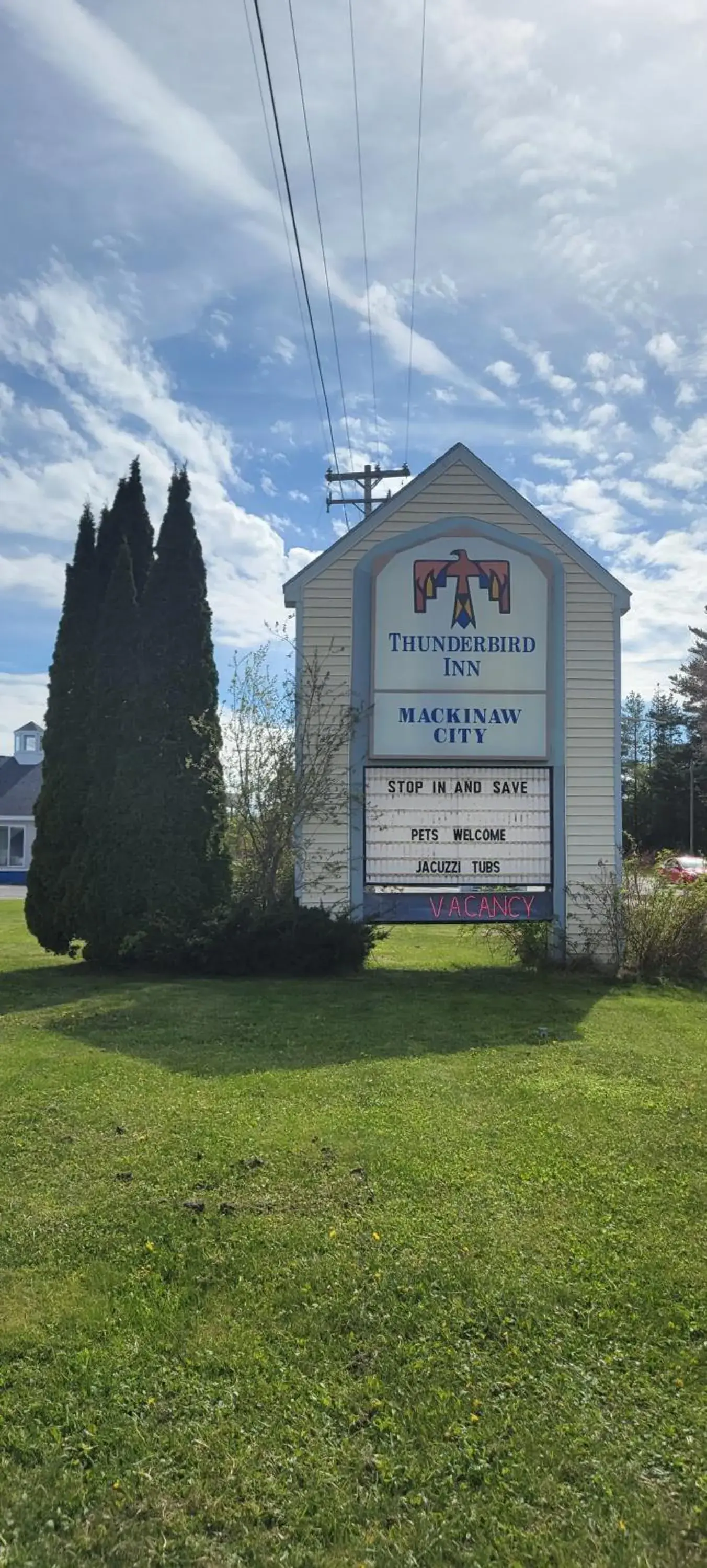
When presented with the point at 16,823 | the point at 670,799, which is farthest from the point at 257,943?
the point at 670,799

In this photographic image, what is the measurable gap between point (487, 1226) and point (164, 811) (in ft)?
25.4

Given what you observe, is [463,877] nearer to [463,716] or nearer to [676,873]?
[463,716]

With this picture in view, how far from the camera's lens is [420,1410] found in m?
2.55

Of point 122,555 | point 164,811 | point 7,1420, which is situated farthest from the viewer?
point 122,555

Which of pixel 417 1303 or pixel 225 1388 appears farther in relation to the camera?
pixel 417 1303

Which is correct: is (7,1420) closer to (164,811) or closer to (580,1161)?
(580,1161)

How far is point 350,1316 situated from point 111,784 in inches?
343

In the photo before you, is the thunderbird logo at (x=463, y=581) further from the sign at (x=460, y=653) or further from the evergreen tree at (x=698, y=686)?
the evergreen tree at (x=698, y=686)

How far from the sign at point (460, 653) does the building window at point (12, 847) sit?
32023 mm

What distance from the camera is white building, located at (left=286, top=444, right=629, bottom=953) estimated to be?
35.0 ft

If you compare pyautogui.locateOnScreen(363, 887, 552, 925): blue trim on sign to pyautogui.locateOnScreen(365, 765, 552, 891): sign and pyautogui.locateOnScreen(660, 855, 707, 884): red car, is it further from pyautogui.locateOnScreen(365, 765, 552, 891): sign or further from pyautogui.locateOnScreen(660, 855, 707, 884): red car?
pyautogui.locateOnScreen(660, 855, 707, 884): red car

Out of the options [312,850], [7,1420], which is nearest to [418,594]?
[312,850]

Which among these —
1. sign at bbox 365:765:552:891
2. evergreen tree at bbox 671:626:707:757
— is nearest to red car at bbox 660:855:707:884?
sign at bbox 365:765:552:891

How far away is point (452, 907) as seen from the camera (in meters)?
10.6
